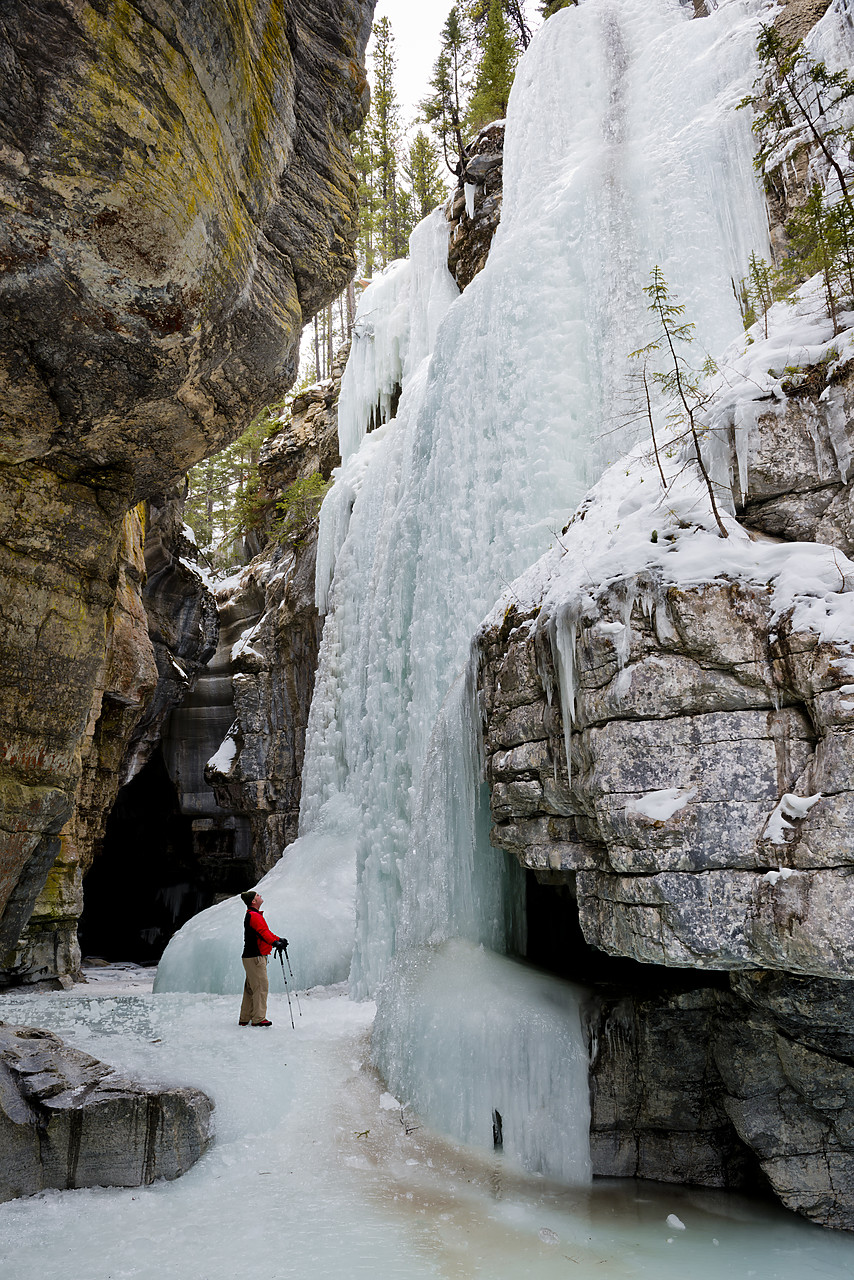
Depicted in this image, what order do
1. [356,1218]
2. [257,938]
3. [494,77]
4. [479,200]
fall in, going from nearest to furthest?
[356,1218] → [257,938] → [479,200] → [494,77]

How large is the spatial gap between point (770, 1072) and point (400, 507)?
318 inches

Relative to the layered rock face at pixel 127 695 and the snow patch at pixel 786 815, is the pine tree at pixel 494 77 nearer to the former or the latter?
the layered rock face at pixel 127 695

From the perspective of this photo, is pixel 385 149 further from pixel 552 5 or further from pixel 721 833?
pixel 721 833

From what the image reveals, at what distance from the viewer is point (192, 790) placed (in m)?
20.4

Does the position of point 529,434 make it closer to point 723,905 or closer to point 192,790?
point 723,905

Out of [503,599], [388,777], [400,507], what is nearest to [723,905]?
[503,599]

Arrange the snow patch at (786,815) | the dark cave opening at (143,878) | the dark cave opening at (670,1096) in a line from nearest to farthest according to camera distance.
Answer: the snow patch at (786,815), the dark cave opening at (670,1096), the dark cave opening at (143,878)

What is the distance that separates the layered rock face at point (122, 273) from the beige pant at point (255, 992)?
8.08 ft

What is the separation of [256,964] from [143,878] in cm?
1724

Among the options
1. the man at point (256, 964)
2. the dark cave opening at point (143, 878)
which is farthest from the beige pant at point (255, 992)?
the dark cave opening at point (143, 878)

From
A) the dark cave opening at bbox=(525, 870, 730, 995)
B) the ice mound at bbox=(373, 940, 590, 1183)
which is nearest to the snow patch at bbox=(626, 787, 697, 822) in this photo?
the dark cave opening at bbox=(525, 870, 730, 995)

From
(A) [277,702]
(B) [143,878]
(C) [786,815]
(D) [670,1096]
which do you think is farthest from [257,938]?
(B) [143,878]

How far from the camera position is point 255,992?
23.9 ft

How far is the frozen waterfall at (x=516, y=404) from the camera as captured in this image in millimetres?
6578
